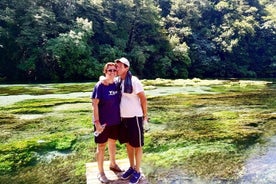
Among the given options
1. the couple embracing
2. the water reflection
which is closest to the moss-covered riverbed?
the water reflection

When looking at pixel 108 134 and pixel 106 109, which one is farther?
pixel 108 134

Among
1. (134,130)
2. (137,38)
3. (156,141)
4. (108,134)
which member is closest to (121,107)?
(134,130)

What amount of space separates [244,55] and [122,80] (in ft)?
191

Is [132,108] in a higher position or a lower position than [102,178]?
higher

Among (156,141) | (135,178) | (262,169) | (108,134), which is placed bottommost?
(262,169)

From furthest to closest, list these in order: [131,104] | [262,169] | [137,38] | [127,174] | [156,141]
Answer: [137,38] < [156,141] < [262,169] < [127,174] < [131,104]

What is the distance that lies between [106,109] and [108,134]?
486 mm

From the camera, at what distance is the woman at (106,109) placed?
19.4 feet

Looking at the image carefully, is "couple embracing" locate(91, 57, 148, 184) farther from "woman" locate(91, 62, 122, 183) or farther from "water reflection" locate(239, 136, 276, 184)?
"water reflection" locate(239, 136, 276, 184)

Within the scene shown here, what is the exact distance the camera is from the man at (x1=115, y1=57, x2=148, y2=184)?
5887 mm

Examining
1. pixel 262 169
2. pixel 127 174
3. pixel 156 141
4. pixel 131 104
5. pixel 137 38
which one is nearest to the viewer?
pixel 131 104

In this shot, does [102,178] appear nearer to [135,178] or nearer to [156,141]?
[135,178]

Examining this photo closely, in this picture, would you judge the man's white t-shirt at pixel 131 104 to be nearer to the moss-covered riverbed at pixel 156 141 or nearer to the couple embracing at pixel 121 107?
the couple embracing at pixel 121 107

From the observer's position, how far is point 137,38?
5206 centimetres
